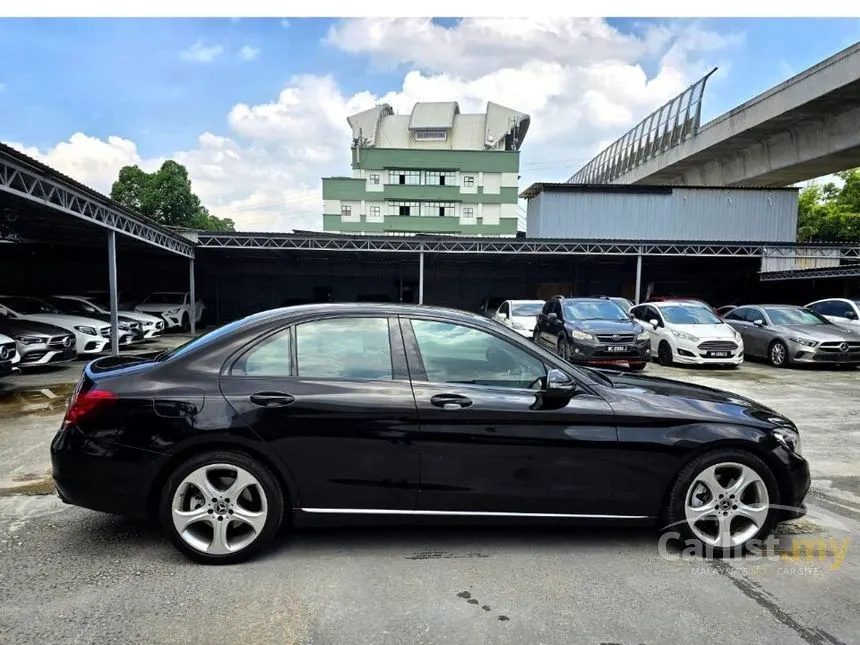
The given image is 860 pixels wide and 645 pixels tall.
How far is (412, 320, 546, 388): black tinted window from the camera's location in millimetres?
3115

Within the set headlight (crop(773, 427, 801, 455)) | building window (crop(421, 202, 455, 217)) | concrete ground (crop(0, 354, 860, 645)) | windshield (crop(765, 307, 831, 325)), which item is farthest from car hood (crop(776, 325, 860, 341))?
building window (crop(421, 202, 455, 217))

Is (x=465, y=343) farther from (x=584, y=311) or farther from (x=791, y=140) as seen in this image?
(x=791, y=140)

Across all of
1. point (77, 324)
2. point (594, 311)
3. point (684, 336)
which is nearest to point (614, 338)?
point (594, 311)

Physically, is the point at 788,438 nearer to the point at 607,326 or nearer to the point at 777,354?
the point at 607,326

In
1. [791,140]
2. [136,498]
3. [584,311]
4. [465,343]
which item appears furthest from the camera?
[791,140]

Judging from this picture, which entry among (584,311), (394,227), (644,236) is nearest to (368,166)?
(394,227)

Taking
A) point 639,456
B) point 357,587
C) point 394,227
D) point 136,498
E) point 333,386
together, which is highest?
point 394,227

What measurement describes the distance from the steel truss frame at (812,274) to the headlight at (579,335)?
44.6 ft

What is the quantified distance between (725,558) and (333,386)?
8.22ft

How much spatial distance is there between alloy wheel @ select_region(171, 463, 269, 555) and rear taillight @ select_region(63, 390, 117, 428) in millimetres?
639

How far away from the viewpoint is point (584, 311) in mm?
11461

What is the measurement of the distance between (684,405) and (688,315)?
1007 centimetres

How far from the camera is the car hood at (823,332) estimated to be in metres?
11.1

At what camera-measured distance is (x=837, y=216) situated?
38.6 m
